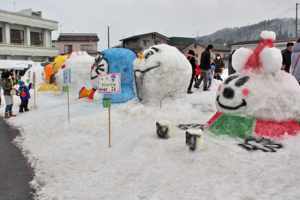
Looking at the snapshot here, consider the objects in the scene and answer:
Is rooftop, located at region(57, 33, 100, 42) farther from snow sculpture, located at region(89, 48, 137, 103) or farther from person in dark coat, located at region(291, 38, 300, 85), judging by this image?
person in dark coat, located at region(291, 38, 300, 85)

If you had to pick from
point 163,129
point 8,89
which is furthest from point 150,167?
point 8,89

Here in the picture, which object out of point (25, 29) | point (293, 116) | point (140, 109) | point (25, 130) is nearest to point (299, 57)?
point (293, 116)

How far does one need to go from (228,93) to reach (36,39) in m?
39.8

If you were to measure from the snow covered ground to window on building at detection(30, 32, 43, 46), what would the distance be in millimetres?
36407

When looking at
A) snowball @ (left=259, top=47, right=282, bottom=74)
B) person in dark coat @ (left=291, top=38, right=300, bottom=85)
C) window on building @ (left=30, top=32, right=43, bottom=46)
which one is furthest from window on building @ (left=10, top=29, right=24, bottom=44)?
snowball @ (left=259, top=47, right=282, bottom=74)

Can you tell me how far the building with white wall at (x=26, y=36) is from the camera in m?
33.5

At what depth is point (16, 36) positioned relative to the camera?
35562 mm

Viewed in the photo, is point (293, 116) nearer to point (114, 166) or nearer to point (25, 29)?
point (114, 166)

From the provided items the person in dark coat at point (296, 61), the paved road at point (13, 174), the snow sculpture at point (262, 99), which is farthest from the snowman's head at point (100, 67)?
the person in dark coat at point (296, 61)

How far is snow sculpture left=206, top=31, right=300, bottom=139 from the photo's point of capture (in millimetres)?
4246

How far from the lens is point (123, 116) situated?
680cm

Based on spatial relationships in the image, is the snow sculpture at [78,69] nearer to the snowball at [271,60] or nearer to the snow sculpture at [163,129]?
the snow sculpture at [163,129]

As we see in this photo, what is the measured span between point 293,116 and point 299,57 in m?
2.35

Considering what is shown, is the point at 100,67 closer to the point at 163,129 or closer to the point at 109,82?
the point at 109,82
